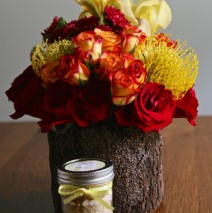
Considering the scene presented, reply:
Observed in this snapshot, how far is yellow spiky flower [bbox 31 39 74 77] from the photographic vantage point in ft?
2.85

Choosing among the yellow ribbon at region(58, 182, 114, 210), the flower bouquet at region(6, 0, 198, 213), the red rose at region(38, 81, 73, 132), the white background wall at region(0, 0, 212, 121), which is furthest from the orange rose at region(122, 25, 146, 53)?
the white background wall at region(0, 0, 212, 121)

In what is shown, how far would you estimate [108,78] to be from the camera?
80 centimetres

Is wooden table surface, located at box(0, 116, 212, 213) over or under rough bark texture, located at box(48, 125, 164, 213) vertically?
under

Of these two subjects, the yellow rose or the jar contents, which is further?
the yellow rose

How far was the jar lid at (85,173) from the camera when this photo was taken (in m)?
0.75

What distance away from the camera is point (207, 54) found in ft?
8.24

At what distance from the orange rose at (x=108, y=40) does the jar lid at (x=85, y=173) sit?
0.19 metres

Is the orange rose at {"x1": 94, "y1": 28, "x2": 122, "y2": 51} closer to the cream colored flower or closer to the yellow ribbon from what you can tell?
the cream colored flower

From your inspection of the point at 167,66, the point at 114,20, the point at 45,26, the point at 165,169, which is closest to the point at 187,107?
the point at 167,66

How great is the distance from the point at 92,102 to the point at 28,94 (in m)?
0.14

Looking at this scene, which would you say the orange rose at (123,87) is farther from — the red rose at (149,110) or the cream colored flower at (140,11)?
the cream colored flower at (140,11)

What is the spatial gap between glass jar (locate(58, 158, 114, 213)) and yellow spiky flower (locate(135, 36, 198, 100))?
17 centimetres

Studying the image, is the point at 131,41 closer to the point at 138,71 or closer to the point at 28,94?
the point at 138,71

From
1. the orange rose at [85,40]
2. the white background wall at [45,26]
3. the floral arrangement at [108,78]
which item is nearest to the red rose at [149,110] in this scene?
the floral arrangement at [108,78]
